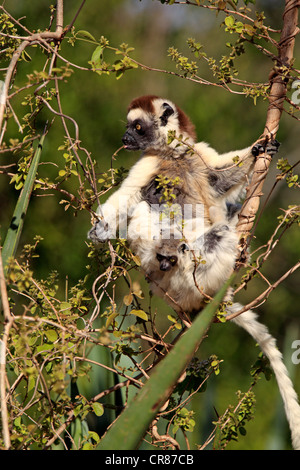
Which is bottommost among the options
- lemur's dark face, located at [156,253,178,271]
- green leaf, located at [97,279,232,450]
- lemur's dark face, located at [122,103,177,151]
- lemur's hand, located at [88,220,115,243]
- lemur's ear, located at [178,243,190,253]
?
green leaf, located at [97,279,232,450]

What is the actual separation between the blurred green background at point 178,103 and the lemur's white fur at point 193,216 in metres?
3.10

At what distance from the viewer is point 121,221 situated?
3.21m

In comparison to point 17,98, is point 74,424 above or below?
below

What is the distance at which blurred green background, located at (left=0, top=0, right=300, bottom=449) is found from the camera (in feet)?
22.2

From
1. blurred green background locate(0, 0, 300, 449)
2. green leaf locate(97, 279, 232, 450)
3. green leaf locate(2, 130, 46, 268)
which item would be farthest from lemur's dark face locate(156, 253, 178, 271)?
blurred green background locate(0, 0, 300, 449)

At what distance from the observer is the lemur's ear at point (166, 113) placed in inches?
138

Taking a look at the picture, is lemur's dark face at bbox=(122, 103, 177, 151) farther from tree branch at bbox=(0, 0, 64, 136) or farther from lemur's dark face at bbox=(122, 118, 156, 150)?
tree branch at bbox=(0, 0, 64, 136)

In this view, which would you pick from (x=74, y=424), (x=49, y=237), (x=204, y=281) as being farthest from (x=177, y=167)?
(x=49, y=237)

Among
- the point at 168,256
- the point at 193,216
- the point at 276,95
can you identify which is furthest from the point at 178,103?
the point at 276,95

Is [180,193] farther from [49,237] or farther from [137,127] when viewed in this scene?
[49,237]

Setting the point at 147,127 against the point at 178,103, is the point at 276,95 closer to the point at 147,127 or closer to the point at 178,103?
the point at 147,127

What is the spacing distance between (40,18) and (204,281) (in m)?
5.06

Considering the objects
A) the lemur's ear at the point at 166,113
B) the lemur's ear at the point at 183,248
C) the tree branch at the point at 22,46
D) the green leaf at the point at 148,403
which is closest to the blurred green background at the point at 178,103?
the lemur's ear at the point at 166,113

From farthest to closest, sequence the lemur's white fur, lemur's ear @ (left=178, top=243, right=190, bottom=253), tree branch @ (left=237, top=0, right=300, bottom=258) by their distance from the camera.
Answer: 1. lemur's ear @ (left=178, top=243, right=190, bottom=253)
2. the lemur's white fur
3. tree branch @ (left=237, top=0, right=300, bottom=258)
